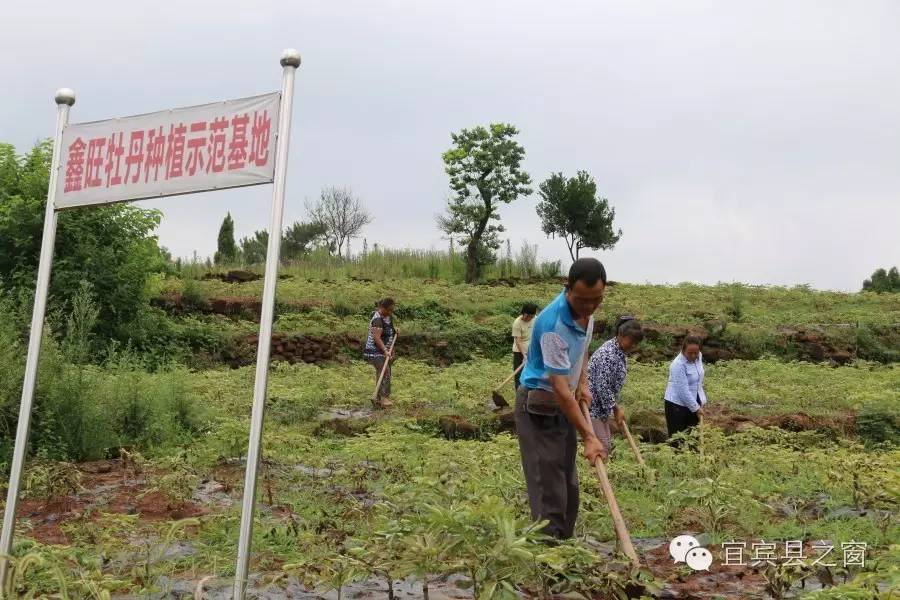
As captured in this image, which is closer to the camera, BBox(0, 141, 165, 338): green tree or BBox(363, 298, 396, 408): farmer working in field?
BBox(363, 298, 396, 408): farmer working in field

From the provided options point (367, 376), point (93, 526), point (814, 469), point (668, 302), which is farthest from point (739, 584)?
point (668, 302)

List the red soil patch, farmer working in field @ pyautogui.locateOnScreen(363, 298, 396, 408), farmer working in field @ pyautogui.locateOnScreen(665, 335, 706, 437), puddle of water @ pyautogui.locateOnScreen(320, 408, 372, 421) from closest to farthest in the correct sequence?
the red soil patch → farmer working in field @ pyautogui.locateOnScreen(665, 335, 706, 437) → puddle of water @ pyautogui.locateOnScreen(320, 408, 372, 421) → farmer working in field @ pyautogui.locateOnScreen(363, 298, 396, 408)

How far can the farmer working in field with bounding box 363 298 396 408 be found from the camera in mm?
11688

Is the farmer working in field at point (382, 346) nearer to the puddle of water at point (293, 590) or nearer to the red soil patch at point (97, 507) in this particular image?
the red soil patch at point (97, 507)

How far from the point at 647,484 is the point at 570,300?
9.87 feet

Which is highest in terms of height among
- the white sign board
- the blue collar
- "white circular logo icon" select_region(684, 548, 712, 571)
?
the white sign board

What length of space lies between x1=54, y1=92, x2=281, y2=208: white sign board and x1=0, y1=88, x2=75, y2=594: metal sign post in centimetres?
7

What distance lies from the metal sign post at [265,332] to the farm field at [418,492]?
0.93ft

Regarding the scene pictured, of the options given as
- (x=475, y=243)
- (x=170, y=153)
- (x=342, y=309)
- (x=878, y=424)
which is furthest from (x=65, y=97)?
(x=475, y=243)

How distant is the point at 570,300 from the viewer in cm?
421

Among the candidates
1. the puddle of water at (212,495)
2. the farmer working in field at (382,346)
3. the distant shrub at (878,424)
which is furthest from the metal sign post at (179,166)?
the distant shrub at (878,424)

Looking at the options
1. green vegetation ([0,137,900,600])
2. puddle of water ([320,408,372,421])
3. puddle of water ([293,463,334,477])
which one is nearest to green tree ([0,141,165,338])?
green vegetation ([0,137,900,600])

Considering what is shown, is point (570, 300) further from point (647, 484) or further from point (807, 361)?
point (807, 361)

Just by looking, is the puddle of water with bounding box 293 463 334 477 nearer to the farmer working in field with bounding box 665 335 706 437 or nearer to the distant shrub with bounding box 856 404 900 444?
the farmer working in field with bounding box 665 335 706 437
